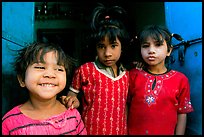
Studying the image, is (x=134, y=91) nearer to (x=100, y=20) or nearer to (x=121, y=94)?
(x=121, y=94)

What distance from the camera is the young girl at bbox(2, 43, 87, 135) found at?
43.1 inches

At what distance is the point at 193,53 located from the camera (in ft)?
5.16

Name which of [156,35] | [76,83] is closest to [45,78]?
[76,83]

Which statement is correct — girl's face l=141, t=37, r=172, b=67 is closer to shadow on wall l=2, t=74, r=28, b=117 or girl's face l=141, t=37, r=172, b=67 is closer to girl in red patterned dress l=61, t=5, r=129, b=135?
girl in red patterned dress l=61, t=5, r=129, b=135

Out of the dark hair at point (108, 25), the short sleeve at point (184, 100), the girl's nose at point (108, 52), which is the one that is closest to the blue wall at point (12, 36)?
the dark hair at point (108, 25)

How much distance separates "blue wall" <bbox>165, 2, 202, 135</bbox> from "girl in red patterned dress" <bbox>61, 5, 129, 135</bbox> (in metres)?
0.45

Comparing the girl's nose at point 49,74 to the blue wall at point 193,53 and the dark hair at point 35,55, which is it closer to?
the dark hair at point 35,55

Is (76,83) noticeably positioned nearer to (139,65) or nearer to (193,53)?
(139,65)

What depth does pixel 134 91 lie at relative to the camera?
1522 mm

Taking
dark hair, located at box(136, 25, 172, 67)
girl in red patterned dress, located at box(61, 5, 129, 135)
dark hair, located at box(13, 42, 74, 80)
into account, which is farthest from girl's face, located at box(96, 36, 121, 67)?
dark hair, located at box(13, 42, 74, 80)

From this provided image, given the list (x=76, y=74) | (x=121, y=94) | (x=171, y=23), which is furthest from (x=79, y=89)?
(x=171, y=23)

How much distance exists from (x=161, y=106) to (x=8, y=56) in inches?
38.5

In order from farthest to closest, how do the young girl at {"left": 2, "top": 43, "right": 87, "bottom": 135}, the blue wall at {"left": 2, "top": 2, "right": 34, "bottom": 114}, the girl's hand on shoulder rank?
1. the girl's hand on shoulder
2. the blue wall at {"left": 2, "top": 2, "right": 34, "bottom": 114}
3. the young girl at {"left": 2, "top": 43, "right": 87, "bottom": 135}

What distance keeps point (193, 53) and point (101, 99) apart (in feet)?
2.25
